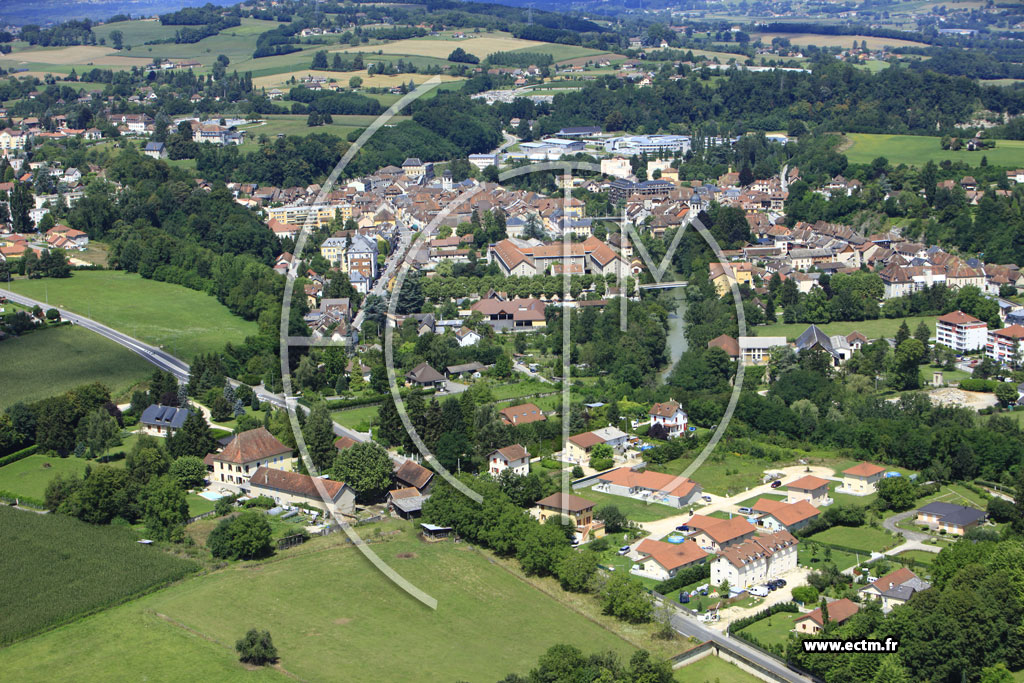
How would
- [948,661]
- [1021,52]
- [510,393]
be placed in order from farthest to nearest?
[1021,52] < [510,393] < [948,661]

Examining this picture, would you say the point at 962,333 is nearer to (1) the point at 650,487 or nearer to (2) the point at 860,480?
(2) the point at 860,480

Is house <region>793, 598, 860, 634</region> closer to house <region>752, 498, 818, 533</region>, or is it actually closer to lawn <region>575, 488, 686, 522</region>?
house <region>752, 498, 818, 533</region>

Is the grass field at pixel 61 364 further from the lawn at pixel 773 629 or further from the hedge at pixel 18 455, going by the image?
the lawn at pixel 773 629

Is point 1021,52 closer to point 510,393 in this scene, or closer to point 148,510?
point 510,393

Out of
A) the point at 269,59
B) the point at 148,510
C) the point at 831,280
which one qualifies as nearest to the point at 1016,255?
the point at 831,280

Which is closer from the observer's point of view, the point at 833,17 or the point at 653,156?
the point at 653,156

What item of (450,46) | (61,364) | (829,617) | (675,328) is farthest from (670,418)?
(450,46)

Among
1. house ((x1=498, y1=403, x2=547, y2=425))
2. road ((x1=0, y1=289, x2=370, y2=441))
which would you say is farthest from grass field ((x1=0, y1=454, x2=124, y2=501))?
house ((x1=498, y1=403, x2=547, y2=425))
